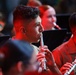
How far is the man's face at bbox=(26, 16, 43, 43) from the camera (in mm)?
3278

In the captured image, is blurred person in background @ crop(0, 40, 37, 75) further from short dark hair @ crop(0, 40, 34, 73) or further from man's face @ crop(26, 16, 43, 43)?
man's face @ crop(26, 16, 43, 43)

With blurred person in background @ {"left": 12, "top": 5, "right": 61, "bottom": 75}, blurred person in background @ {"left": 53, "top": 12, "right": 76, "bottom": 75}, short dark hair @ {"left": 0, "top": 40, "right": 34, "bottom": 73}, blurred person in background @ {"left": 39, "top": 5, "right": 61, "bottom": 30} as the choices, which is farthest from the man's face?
blurred person in background @ {"left": 39, "top": 5, "right": 61, "bottom": 30}

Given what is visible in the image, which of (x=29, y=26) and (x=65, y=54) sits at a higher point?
(x=29, y=26)

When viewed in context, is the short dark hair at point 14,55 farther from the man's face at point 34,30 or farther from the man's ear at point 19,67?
the man's face at point 34,30

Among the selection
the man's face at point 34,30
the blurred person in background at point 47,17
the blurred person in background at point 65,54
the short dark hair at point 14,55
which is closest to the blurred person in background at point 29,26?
the man's face at point 34,30

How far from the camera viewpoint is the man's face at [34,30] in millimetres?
3278

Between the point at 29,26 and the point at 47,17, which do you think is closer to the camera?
the point at 29,26

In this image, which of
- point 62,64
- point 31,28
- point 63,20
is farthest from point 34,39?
point 63,20

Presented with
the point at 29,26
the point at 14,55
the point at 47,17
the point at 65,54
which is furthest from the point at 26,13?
the point at 47,17

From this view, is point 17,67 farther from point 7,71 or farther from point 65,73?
point 65,73

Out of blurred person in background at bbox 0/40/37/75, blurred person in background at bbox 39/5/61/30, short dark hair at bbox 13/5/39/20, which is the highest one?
blurred person in background at bbox 0/40/37/75

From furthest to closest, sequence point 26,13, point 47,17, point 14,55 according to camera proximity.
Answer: point 47,17
point 26,13
point 14,55

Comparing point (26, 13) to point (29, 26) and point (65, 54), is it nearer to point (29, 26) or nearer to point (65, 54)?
point (29, 26)

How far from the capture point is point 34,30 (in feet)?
11.0
